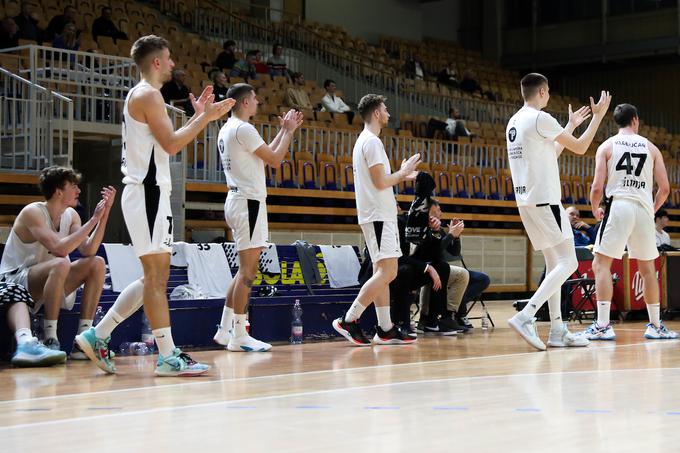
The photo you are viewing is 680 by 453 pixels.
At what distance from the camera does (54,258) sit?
6988 millimetres

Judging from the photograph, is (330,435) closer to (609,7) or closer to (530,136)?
(530,136)

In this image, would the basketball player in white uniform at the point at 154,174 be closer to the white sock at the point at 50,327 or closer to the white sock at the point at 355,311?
the white sock at the point at 50,327

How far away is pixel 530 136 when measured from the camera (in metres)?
7.64

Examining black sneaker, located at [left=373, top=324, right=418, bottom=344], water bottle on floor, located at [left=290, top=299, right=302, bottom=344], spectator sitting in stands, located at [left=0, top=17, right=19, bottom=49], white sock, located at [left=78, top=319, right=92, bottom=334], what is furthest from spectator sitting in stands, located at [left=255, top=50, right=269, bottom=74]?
white sock, located at [left=78, top=319, right=92, bottom=334]

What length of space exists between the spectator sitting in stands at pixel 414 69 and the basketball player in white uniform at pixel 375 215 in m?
16.3

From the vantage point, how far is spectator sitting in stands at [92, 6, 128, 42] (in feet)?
51.8

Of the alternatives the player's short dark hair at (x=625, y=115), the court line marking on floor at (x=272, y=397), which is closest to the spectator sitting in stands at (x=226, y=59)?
the player's short dark hair at (x=625, y=115)

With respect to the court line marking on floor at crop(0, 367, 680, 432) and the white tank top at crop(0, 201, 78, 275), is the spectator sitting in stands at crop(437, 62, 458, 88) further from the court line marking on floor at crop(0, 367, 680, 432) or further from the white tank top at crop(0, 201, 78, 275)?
the court line marking on floor at crop(0, 367, 680, 432)

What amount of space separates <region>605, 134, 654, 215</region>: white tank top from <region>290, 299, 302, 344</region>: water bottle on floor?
288 cm

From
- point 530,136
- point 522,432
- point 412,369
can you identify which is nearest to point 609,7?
point 530,136

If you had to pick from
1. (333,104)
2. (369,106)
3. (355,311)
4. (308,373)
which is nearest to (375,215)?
(355,311)

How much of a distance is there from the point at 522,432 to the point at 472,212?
14.4 m

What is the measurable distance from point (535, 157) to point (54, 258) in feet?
11.9

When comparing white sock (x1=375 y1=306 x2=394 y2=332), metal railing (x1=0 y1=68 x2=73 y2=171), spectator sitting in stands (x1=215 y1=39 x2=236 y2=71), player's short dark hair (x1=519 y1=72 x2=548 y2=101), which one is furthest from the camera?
spectator sitting in stands (x1=215 y1=39 x2=236 y2=71)
